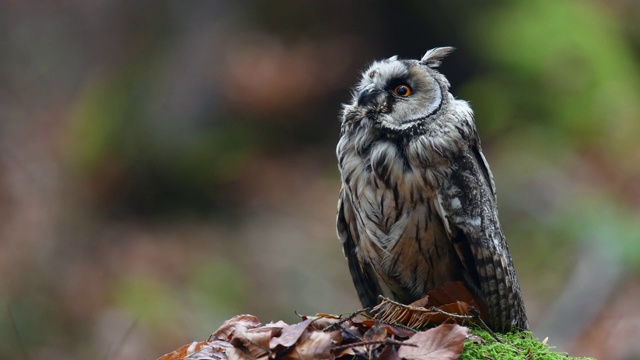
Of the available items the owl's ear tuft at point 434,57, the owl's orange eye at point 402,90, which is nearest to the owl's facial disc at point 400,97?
the owl's orange eye at point 402,90

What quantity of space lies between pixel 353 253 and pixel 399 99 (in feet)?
2.92

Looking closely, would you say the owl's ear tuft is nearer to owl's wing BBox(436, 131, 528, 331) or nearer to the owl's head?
the owl's head

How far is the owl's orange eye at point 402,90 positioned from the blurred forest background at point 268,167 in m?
4.17

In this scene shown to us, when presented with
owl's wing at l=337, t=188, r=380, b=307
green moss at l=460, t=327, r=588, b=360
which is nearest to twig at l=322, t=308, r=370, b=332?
green moss at l=460, t=327, r=588, b=360

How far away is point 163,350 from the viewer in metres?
7.72

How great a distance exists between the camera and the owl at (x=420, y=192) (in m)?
4.03

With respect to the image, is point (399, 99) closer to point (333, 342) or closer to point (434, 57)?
point (434, 57)

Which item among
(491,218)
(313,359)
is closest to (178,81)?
(491,218)

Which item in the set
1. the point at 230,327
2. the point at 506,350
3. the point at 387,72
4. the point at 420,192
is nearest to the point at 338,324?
the point at 230,327

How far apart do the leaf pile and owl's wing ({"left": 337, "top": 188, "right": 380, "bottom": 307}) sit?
1300 millimetres

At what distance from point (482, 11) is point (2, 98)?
7161 millimetres

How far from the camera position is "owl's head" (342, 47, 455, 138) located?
Result: 4.18 meters

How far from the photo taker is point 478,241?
4.02 meters

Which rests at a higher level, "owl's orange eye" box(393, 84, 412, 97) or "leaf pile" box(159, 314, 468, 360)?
"owl's orange eye" box(393, 84, 412, 97)
